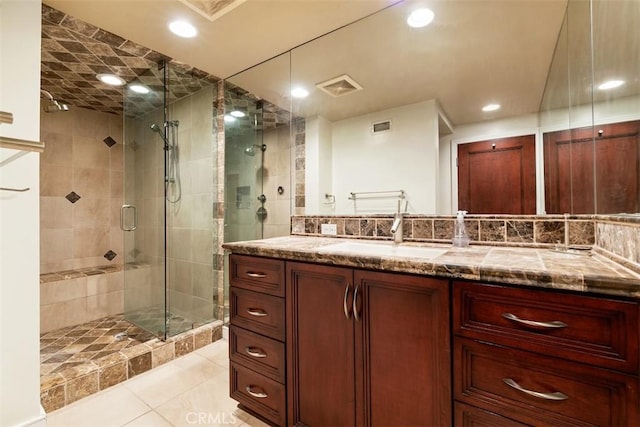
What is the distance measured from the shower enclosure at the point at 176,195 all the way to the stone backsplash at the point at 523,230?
1.44 metres

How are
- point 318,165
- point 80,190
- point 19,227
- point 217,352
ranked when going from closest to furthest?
point 19,227 → point 318,165 → point 217,352 → point 80,190

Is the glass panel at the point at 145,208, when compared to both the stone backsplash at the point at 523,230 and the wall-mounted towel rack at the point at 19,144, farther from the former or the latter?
the stone backsplash at the point at 523,230

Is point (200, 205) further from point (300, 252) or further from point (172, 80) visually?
point (300, 252)

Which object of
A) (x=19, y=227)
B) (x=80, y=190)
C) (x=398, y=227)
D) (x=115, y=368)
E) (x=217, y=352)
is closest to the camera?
(x=19, y=227)

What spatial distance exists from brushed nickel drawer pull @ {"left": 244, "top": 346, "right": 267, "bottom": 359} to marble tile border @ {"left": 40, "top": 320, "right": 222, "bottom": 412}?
3.37 feet

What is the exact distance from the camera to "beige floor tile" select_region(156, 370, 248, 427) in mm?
1474

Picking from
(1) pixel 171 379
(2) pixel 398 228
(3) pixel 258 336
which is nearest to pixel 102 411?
(1) pixel 171 379

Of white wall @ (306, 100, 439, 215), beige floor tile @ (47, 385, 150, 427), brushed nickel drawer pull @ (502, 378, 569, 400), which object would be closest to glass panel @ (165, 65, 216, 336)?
beige floor tile @ (47, 385, 150, 427)

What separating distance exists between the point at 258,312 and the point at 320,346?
0.38m

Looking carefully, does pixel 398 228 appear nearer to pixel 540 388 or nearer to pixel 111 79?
pixel 540 388

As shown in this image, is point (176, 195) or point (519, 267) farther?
point (176, 195)

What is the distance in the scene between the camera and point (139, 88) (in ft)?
8.41

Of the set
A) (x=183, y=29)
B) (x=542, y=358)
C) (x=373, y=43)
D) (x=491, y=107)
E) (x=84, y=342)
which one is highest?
(x=183, y=29)

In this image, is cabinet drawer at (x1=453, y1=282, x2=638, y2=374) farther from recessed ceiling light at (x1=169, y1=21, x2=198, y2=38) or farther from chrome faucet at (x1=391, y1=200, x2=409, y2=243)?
recessed ceiling light at (x1=169, y1=21, x2=198, y2=38)
